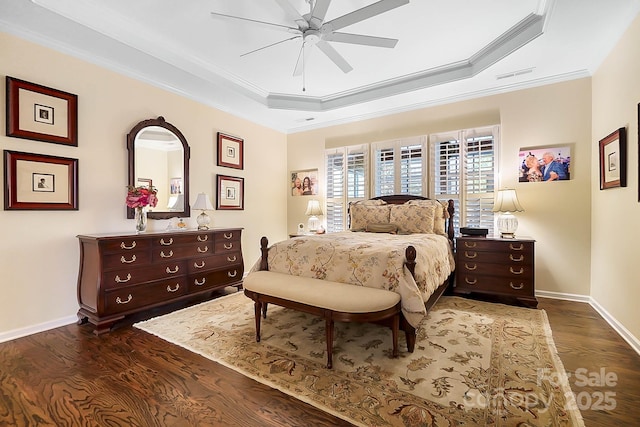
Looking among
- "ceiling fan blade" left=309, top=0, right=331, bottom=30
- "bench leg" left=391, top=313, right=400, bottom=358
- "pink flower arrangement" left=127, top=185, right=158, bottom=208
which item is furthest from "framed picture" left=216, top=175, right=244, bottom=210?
"bench leg" left=391, top=313, right=400, bottom=358

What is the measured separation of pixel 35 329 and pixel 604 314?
5.92 meters

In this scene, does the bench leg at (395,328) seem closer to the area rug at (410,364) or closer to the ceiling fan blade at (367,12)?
→ the area rug at (410,364)

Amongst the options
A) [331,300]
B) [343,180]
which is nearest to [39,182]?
[331,300]

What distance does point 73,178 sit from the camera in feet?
10.2

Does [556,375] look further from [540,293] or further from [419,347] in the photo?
[540,293]

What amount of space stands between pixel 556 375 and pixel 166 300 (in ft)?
12.2

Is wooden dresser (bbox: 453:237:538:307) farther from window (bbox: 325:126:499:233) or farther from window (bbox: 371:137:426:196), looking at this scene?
window (bbox: 371:137:426:196)

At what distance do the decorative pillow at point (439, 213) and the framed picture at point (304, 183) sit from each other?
2.13 meters

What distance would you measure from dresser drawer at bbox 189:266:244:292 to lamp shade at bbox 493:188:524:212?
3.73 meters

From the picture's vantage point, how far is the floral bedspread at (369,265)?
2352 mm

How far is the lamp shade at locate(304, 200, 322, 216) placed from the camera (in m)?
5.50

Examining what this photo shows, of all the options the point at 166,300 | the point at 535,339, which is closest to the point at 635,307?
the point at 535,339

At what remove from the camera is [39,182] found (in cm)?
289

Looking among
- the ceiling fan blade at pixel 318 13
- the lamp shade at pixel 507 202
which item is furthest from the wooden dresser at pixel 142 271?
the lamp shade at pixel 507 202
